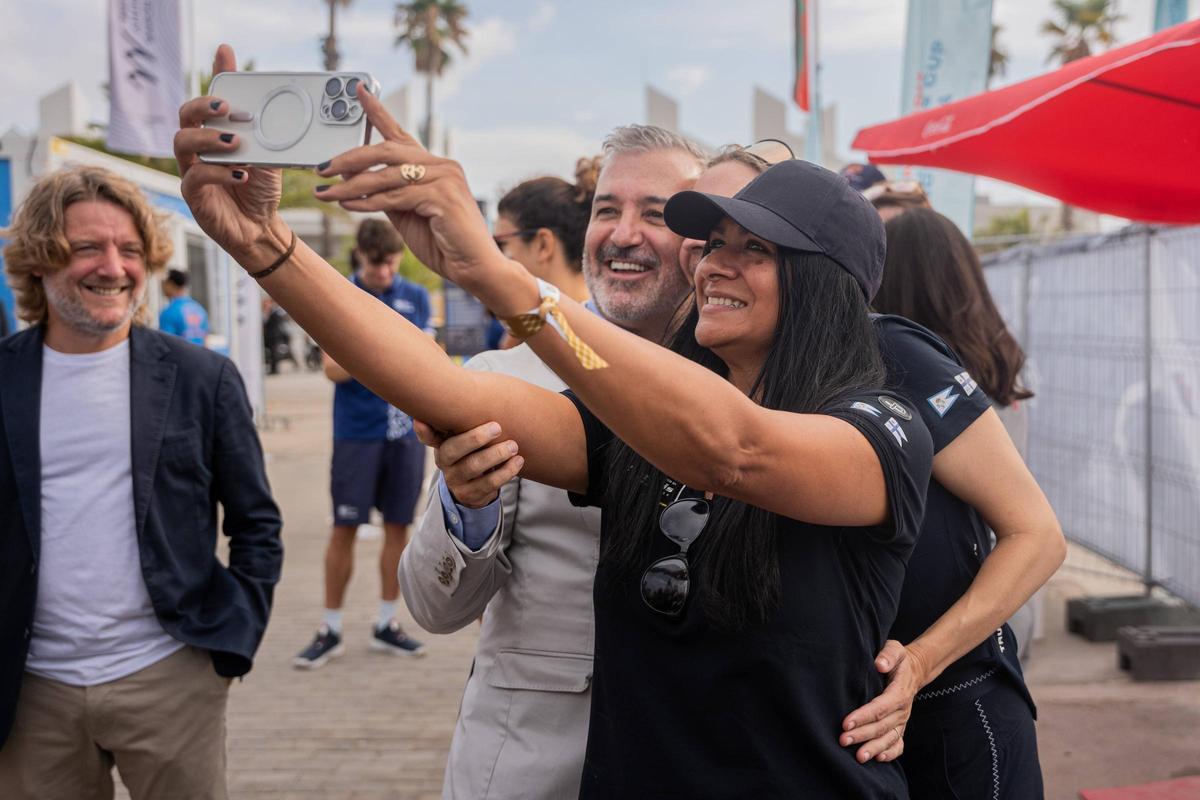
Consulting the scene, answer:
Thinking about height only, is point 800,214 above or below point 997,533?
above

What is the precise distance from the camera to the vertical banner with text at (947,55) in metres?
6.32

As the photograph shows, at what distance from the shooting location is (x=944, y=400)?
195 centimetres

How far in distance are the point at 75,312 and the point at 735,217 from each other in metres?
1.84

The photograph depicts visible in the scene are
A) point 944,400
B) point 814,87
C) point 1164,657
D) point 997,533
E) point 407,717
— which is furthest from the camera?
point 814,87

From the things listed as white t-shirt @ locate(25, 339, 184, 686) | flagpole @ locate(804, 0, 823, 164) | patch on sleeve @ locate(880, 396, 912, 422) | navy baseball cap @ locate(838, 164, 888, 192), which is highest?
flagpole @ locate(804, 0, 823, 164)

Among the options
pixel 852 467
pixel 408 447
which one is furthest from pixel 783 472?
pixel 408 447

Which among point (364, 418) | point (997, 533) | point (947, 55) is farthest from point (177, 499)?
point (947, 55)

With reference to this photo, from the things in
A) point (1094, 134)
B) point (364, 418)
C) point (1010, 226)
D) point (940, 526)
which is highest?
point (1094, 134)

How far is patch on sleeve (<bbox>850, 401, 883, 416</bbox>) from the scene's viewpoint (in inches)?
61.5

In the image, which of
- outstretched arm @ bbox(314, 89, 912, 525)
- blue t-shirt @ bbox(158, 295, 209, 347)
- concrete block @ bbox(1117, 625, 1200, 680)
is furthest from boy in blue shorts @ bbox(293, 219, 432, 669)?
outstretched arm @ bbox(314, 89, 912, 525)

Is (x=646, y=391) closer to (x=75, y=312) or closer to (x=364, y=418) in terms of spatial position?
(x=75, y=312)

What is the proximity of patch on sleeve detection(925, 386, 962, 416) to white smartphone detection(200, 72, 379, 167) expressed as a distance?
3.85 feet

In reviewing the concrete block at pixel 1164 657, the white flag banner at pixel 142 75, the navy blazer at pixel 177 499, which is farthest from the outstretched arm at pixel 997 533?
the white flag banner at pixel 142 75

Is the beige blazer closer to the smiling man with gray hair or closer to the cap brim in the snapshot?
the smiling man with gray hair
